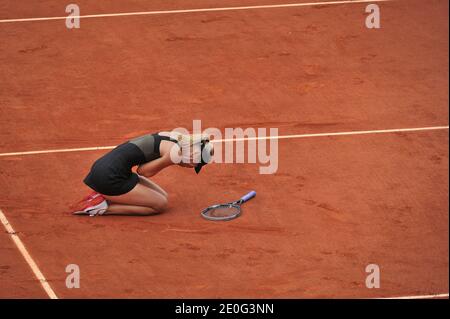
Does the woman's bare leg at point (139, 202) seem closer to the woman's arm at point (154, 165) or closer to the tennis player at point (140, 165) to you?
the tennis player at point (140, 165)

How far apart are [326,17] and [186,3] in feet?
8.98

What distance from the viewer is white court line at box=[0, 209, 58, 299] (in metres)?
9.71

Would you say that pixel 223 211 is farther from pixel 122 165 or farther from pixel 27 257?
pixel 27 257

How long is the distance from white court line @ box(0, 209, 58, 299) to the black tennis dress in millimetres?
983

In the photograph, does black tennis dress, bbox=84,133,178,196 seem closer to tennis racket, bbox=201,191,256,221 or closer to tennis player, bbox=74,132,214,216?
tennis player, bbox=74,132,214,216

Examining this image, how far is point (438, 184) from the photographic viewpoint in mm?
11938

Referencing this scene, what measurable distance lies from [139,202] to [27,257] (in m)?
1.40

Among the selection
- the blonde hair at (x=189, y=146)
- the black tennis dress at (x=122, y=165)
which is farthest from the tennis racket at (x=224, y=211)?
the black tennis dress at (x=122, y=165)

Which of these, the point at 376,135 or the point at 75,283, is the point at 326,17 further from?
the point at 75,283

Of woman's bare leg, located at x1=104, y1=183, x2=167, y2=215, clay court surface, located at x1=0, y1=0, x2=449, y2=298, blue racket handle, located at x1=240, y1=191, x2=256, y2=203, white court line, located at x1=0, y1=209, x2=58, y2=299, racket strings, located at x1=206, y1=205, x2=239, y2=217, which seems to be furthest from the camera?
blue racket handle, located at x1=240, y1=191, x2=256, y2=203

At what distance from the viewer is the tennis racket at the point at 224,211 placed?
11078mm

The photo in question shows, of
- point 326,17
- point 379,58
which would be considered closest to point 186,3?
point 326,17

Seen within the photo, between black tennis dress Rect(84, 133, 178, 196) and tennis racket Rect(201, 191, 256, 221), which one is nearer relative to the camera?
black tennis dress Rect(84, 133, 178, 196)

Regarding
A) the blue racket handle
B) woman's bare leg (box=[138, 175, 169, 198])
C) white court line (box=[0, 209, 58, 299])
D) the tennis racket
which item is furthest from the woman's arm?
white court line (box=[0, 209, 58, 299])
